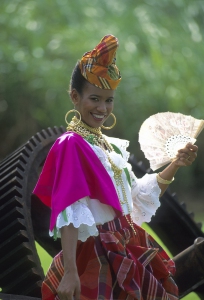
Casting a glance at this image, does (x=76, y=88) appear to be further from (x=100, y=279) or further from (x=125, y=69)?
(x=125, y=69)

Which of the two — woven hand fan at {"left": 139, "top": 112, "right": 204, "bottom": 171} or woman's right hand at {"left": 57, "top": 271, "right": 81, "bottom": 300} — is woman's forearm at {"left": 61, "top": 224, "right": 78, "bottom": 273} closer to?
woman's right hand at {"left": 57, "top": 271, "right": 81, "bottom": 300}

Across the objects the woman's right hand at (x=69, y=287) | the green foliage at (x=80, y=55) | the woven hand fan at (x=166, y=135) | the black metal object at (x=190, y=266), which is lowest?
the black metal object at (x=190, y=266)

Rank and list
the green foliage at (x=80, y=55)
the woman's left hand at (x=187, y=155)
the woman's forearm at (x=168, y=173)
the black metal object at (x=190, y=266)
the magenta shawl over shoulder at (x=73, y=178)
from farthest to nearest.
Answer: the green foliage at (x=80, y=55) → the black metal object at (x=190, y=266) → the woman's forearm at (x=168, y=173) → the woman's left hand at (x=187, y=155) → the magenta shawl over shoulder at (x=73, y=178)

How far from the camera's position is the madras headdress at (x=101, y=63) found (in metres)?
3.64

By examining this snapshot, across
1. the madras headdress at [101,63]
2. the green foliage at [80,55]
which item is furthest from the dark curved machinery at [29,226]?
the green foliage at [80,55]

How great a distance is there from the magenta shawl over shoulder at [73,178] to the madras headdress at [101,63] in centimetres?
24

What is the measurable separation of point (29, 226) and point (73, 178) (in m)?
1.14

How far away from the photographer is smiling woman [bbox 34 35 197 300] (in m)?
3.46

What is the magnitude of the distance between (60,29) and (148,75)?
1.25m

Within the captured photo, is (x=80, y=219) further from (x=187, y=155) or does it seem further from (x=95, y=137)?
(x=187, y=155)

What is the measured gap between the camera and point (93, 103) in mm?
3689

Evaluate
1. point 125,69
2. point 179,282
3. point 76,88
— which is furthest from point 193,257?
point 125,69

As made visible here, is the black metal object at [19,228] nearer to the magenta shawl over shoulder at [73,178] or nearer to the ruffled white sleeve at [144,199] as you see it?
the ruffled white sleeve at [144,199]

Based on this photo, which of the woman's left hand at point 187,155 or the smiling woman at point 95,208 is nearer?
the smiling woman at point 95,208
